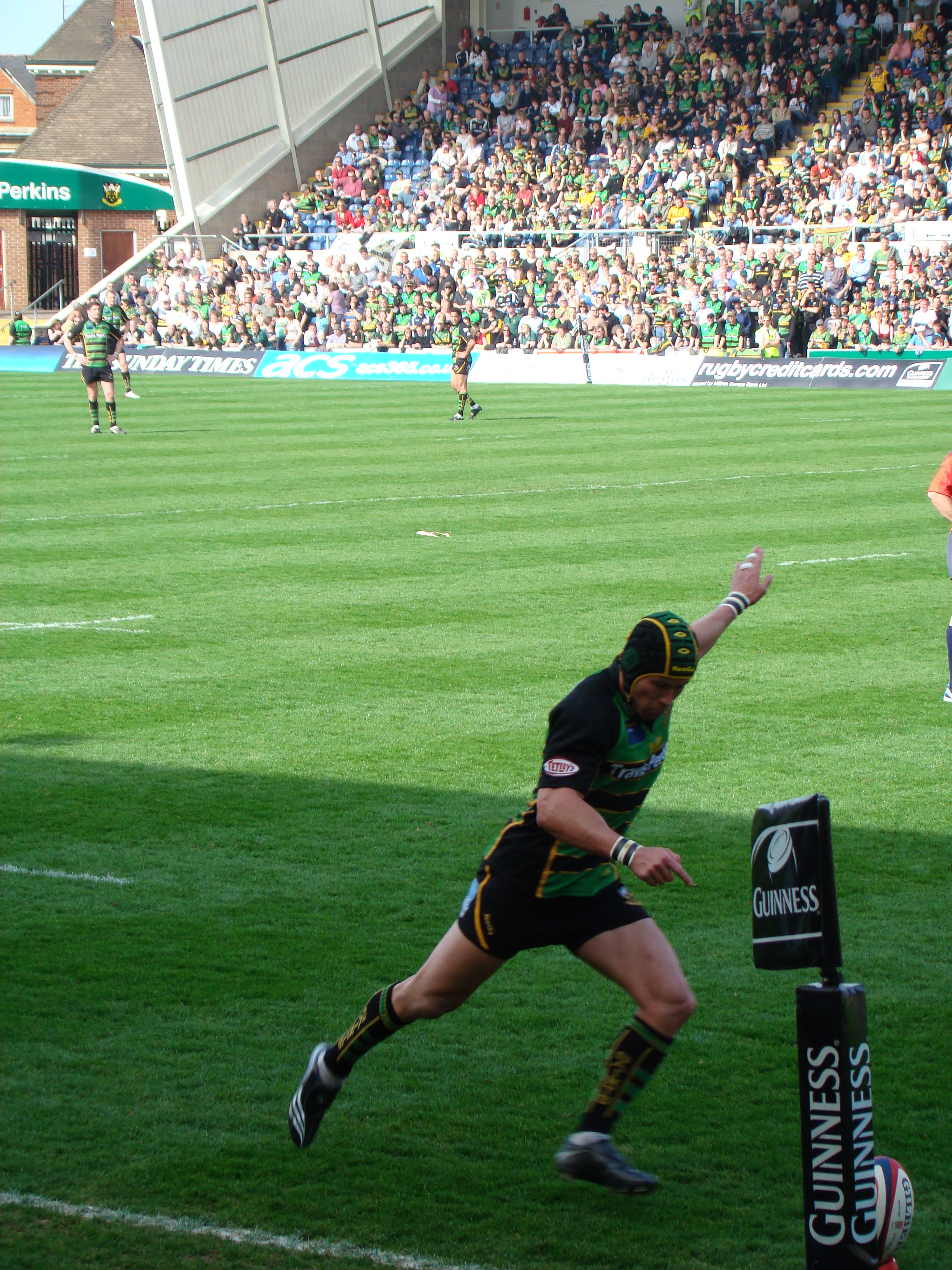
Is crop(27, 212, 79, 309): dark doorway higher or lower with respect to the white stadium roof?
lower

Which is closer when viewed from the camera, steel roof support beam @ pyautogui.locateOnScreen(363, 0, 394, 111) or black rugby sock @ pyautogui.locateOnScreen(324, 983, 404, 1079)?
black rugby sock @ pyautogui.locateOnScreen(324, 983, 404, 1079)

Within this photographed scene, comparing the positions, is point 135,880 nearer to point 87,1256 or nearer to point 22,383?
point 87,1256

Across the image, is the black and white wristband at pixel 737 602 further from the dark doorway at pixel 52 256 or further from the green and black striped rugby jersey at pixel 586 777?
the dark doorway at pixel 52 256

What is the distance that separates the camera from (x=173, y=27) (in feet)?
177

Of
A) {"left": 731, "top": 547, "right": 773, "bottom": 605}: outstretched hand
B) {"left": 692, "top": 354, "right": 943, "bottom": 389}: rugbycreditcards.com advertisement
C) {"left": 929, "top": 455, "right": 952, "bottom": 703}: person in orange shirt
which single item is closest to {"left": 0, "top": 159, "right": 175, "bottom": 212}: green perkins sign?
{"left": 692, "top": 354, "right": 943, "bottom": 389}: rugbycreditcards.com advertisement

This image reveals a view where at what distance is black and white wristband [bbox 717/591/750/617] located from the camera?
18.4 ft

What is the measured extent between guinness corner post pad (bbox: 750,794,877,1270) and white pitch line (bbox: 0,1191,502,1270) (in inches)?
36.4

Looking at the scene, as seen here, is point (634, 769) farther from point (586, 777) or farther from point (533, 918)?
point (533, 918)

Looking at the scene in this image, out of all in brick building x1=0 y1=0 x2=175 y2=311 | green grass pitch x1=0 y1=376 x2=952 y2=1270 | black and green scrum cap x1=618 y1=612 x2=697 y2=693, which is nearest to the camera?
black and green scrum cap x1=618 y1=612 x2=697 y2=693

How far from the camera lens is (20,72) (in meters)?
105

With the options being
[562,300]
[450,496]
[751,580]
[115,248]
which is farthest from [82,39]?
[751,580]

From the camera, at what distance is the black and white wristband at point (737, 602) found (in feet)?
18.4

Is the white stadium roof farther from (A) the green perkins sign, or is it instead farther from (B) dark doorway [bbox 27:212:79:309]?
(B) dark doorway [bbox 27:212:79:309]

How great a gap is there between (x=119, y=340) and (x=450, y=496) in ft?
43.2
